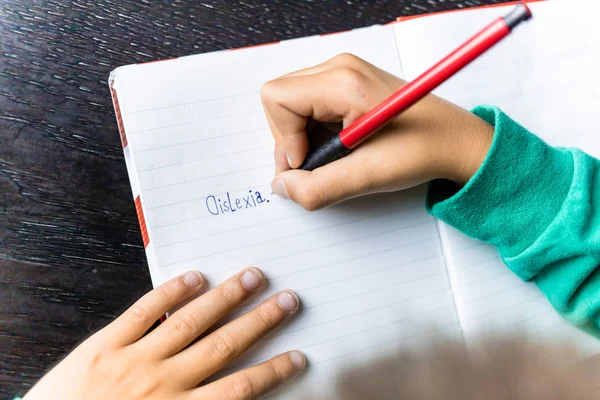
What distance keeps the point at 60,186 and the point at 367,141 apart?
32 centimetres

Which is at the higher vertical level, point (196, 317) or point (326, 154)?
point (326, 154)

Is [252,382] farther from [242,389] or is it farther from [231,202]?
[231,202]

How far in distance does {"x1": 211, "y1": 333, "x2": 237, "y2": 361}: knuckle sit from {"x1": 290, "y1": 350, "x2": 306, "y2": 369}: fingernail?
0.06 metres

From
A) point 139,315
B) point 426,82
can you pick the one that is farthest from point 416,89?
point 139,315

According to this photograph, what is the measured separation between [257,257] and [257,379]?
0.12m

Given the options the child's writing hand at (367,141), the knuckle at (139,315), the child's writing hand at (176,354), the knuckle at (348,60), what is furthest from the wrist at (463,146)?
the knuckle at (139,315)

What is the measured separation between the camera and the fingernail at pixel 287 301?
0.49m

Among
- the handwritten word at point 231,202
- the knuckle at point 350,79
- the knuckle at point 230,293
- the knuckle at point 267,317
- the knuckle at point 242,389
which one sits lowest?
the knuckle at point 242,389

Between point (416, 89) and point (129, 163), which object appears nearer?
point (416, 89)

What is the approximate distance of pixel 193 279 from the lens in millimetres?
486

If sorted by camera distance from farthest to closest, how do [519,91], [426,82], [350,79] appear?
1. [519,91]
2. [350,79]
3. [426,82]

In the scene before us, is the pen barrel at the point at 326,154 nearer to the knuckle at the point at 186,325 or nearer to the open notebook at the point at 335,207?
the open notebook at the point at 335,207

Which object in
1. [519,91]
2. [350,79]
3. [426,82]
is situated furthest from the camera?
[519,91]

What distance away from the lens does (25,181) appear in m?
0.51
